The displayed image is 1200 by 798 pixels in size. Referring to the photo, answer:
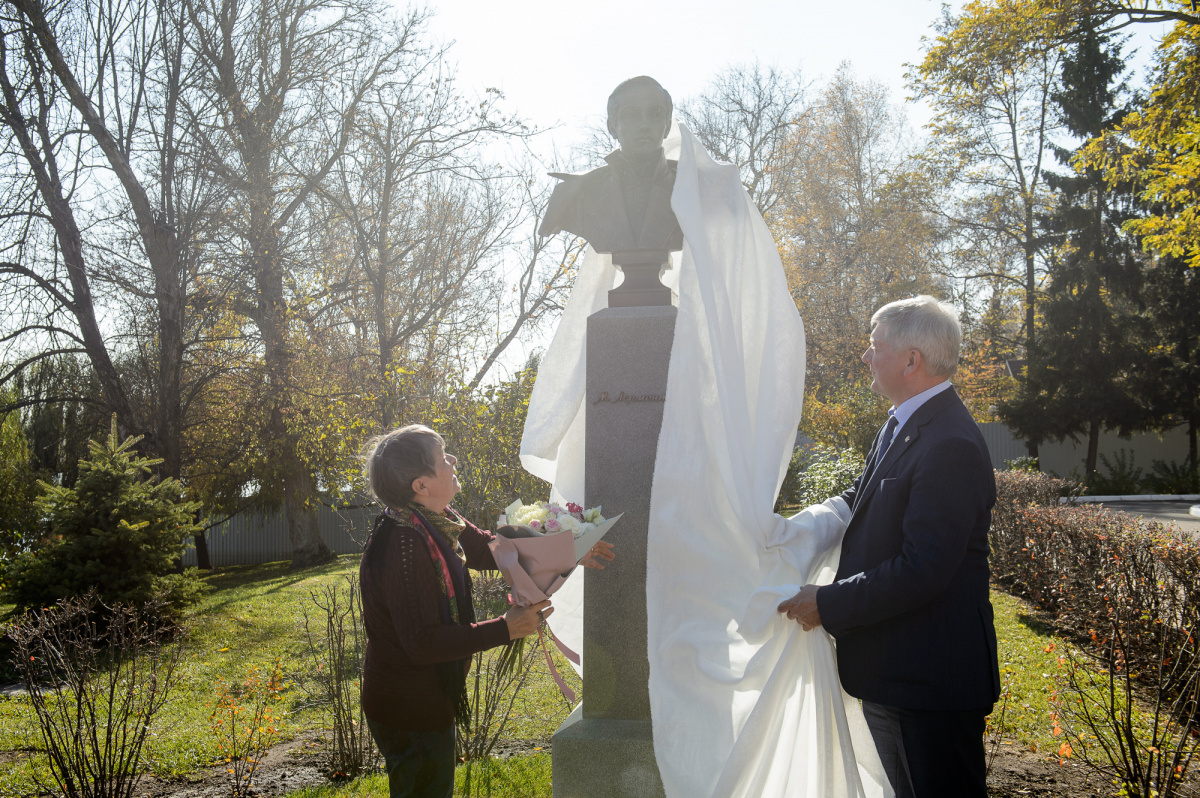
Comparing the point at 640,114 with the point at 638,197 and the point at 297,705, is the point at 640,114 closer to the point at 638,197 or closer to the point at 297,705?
the point at 638,197

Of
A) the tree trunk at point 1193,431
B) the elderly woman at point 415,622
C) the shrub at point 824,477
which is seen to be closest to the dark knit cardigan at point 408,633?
the elderly woman at point 415,622

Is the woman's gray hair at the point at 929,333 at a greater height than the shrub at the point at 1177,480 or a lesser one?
greater

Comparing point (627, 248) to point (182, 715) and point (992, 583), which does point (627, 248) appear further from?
point (992, 583)

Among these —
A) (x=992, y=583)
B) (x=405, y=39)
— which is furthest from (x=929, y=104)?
(x=405, y=39)

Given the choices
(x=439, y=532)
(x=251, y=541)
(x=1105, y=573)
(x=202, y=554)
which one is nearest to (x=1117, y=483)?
(x=1105, y=573)

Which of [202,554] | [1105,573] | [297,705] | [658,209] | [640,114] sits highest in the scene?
[640,114]

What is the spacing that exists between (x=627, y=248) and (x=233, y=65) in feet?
44.8

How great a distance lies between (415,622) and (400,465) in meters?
0.47

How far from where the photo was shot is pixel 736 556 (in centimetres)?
262

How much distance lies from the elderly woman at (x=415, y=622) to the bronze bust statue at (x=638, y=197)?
1.48 m

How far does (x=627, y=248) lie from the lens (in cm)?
362

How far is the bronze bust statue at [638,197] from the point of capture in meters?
3.53

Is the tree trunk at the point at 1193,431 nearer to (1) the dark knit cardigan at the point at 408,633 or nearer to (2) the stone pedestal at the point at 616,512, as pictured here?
(2) the stone pedestal at the point at 616,512

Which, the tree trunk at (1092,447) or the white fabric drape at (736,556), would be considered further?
the tree trunk at (1092,447)
